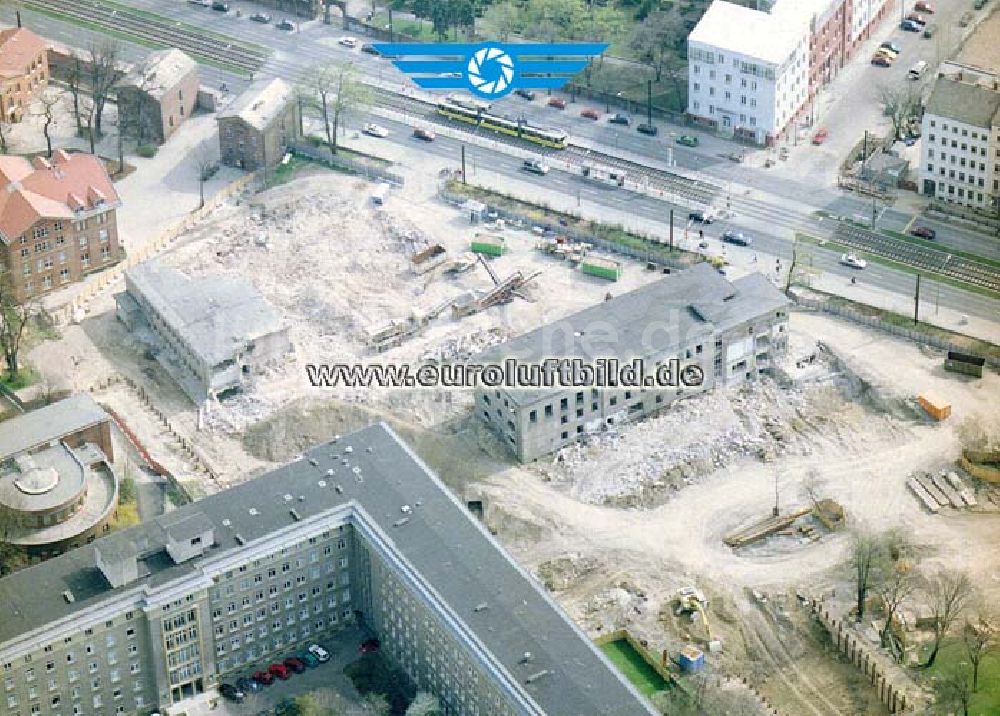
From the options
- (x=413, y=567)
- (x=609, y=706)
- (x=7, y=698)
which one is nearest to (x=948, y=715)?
(x=609, y=706)

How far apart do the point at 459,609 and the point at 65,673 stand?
3573cm

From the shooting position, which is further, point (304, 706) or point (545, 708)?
point (304, 706)

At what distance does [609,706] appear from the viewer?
608 feet

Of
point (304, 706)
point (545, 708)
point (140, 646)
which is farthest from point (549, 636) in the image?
point (140, 646)

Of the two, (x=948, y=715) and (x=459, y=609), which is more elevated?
(x=459, y=609)

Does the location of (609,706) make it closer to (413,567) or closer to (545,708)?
(545,708)

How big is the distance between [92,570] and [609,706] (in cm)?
4931

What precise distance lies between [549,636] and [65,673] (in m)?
43.5

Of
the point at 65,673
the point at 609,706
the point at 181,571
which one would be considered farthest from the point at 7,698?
the point at 609,706

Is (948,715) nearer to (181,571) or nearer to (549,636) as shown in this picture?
(549,636)

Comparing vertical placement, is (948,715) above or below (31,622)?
below

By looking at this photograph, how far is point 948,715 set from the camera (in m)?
200

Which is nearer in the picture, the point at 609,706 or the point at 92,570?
the point at 609,706

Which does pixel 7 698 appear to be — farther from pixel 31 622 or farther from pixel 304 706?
pixel 304 706
